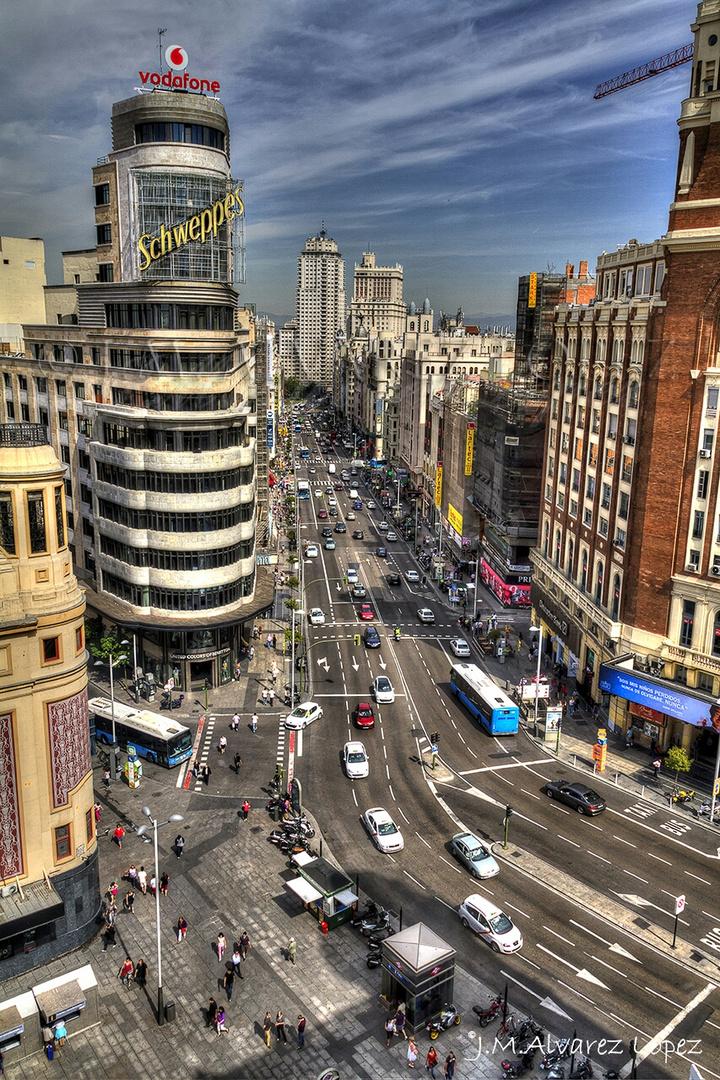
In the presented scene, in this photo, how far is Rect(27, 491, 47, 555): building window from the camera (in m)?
38.9

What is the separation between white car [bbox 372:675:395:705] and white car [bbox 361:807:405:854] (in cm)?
1953

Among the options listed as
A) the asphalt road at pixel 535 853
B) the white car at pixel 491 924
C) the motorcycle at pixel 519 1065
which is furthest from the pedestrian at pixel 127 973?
the motorcycle at pixel 519 1065

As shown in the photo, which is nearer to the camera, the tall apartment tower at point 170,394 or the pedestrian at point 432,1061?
the pedestrian at point 432,1061

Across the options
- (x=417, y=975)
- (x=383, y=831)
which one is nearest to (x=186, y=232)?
(x=383, y=831)

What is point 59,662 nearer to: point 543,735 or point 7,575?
point 7,575

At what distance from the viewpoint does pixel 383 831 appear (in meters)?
48.6

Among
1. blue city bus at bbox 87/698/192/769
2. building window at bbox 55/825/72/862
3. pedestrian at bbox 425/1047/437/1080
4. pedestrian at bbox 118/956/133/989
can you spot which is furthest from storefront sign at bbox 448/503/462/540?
pedestrian at bbox 425/1047/437/1080

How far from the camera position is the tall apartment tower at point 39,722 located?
3806 cm

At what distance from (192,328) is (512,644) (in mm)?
44336

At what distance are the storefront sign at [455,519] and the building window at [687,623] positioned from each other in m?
57.1

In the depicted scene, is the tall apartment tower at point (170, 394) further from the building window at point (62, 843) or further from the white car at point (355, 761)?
the building window at point (62, 843)

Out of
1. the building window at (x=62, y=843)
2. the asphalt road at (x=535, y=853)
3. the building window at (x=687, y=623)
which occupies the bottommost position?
the asphalt road at (x=535, y=853)

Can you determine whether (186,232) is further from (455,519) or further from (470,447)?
(455,519)

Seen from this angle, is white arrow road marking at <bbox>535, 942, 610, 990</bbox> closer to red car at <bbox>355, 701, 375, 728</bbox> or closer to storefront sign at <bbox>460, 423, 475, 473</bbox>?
red car at <bbox>355, 701, 375, 728</bbox>
